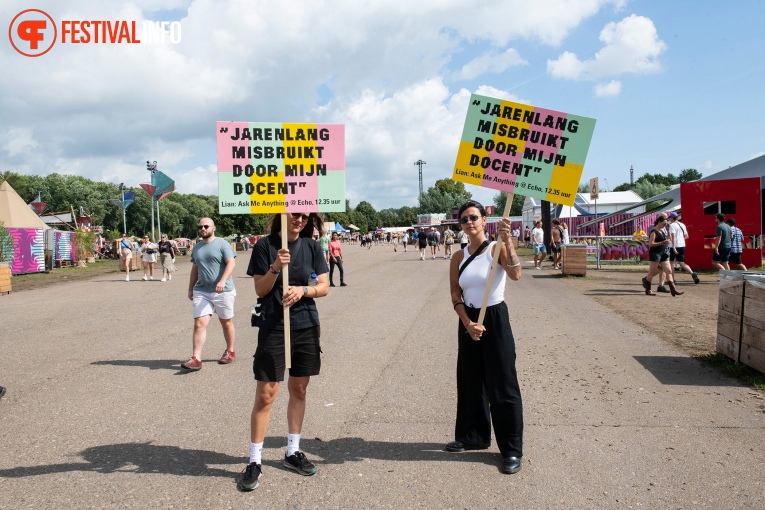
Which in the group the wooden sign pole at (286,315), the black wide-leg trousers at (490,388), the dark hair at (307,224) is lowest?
the black wide-leg trousers at (490,388)

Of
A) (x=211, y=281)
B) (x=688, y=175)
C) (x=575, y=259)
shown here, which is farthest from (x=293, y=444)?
(x=688, y=175)

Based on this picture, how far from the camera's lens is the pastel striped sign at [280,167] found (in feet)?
13.9

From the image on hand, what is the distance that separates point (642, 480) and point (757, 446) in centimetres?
120

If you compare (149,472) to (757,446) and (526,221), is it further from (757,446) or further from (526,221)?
(526,221)

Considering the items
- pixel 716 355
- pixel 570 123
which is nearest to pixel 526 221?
pixel 716 355

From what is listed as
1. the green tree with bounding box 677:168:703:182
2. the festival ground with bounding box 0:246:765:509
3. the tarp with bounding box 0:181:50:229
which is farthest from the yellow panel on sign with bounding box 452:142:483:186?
the green tree with bounding box 677:168:703:182

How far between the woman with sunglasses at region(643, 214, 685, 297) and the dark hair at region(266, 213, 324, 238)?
10.4 metres

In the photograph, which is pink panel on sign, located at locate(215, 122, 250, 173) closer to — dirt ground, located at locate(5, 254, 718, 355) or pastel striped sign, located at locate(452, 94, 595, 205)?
pastel striped sign, located at locate(452, 94, 595, 205)

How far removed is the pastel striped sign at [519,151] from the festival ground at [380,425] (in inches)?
77.8

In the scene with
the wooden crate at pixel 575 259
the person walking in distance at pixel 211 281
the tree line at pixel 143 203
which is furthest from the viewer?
the tree line at pixel 143 203

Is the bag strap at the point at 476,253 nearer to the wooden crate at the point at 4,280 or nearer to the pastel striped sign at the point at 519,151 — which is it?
the pastel striped sign at the point at 519,151

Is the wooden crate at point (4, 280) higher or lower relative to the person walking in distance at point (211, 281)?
lower

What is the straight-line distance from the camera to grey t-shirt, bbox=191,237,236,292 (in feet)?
23.7

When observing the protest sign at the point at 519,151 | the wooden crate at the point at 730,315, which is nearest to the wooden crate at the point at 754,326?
the wooden crate at the point at 730,315
